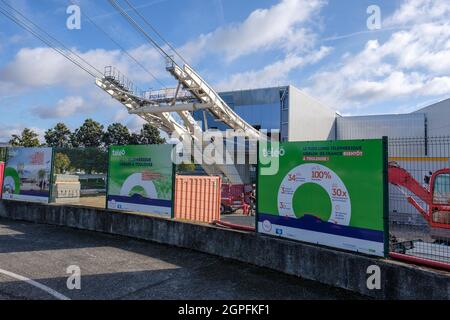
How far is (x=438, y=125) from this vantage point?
→ 2959 centimetres

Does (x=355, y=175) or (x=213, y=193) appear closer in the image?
(x=355, y=175)

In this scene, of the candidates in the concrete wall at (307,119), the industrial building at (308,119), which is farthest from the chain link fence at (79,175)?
the concrete wall at (307,119)

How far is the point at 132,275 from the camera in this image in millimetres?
5797

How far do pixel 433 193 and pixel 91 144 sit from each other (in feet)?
181

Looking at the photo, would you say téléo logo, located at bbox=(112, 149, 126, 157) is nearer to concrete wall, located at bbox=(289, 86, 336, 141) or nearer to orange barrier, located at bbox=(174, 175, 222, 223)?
orange barrier, located at bbox=(174, 175, 222, 223)

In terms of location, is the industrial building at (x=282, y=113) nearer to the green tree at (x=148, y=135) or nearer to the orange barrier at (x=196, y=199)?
the green tree at (x=148, y=135)

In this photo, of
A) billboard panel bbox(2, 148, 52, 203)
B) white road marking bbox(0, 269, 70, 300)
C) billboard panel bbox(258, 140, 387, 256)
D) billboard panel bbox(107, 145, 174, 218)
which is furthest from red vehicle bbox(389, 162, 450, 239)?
billboard panel bbox(2, 148, 52, 203)

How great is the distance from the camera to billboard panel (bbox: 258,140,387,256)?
5312 mm

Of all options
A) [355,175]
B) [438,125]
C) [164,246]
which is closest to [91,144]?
[438,125]

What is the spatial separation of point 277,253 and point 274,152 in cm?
193

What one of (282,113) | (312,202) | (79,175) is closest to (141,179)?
(79,175)

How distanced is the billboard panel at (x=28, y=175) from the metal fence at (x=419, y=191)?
33.8 ft

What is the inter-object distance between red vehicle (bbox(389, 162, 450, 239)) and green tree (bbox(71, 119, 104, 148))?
53.7 meters
